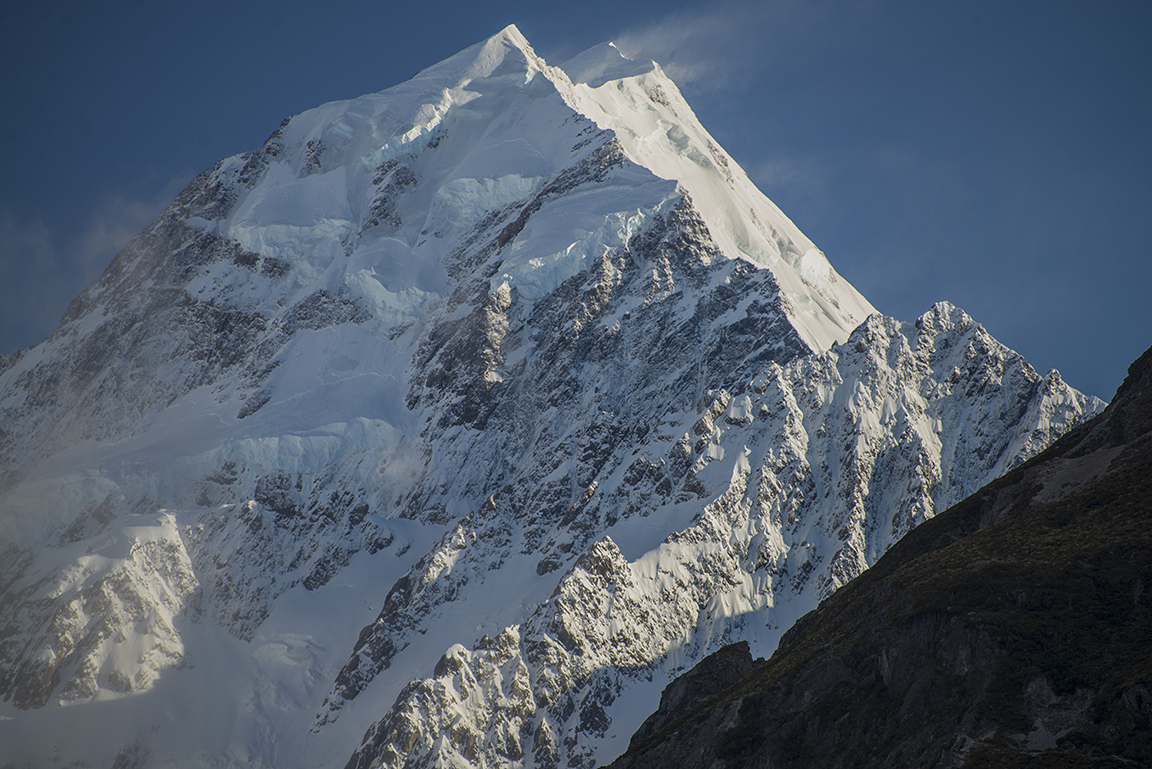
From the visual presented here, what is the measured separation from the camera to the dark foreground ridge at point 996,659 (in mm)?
53188

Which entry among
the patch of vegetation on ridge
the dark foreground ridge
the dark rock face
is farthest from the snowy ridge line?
→ the patch of vegetation on ridge

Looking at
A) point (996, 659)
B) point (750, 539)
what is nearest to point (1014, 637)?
point (996, 659)

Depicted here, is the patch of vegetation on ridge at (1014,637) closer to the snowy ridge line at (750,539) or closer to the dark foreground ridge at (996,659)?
the dark foreground ridge at (996,659)

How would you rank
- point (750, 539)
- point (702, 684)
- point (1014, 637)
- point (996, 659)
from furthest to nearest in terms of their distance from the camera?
point (750, 539), point (702, 684), point (1014, 637), point (996, 659)

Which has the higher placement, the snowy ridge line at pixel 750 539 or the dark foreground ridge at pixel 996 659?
the snowy ridge line at pixel 750 539

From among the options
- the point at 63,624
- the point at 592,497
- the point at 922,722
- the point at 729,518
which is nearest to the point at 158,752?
the point at 63,624

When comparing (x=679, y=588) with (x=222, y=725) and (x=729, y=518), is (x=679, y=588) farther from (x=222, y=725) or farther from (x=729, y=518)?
(x=222, y=725)

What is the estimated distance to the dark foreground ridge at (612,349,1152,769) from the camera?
53.2 meters

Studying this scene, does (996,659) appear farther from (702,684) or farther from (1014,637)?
(702,684)

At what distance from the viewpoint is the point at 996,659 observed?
193 feet

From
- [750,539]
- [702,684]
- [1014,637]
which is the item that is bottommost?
[1014,637]

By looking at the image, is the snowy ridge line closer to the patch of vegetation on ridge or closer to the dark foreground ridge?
the dark foreground ridge

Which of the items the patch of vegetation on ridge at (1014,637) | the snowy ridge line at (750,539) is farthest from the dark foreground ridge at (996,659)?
the snowy ridge line at (750,539)

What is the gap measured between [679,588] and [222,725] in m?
82.9
